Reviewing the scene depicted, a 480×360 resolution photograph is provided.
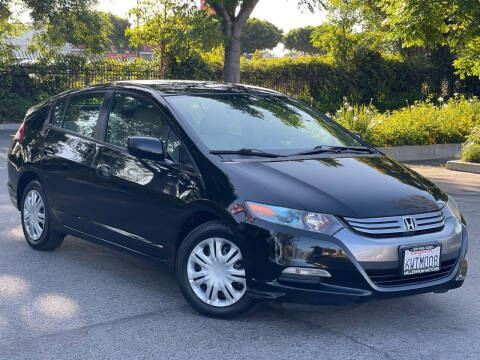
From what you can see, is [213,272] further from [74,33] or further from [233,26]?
[74,33]

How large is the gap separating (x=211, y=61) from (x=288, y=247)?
22.8m

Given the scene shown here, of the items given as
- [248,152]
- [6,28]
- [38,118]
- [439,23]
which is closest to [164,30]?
[6,28]

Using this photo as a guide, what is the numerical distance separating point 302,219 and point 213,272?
2.66 ft

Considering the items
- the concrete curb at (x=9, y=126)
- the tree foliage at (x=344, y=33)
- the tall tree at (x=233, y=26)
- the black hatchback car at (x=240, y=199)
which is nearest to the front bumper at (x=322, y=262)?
the black hatchback car at (x=240, y=199)

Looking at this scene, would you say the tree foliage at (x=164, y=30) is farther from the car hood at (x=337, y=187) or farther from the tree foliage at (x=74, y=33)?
the car hood at (x=337, y=187)

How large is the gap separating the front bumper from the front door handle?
5.34ft

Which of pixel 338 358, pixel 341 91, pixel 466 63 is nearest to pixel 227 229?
pixel 338 358

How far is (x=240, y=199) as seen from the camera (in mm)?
5027

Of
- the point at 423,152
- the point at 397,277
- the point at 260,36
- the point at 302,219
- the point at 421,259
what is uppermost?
the point at 302,219

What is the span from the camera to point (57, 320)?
517 centimetres

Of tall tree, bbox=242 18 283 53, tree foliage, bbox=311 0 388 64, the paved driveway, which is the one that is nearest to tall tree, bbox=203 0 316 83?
tree foliage, bbox=311 0 388 64

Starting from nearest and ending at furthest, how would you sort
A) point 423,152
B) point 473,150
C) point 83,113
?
1. point 83,113
2. point 473,150
3. point 423,152

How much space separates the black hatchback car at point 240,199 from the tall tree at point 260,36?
93319 mm

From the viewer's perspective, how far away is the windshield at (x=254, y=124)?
5770 millimetres
